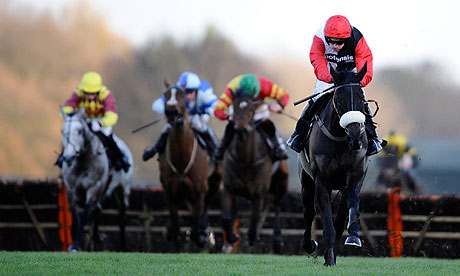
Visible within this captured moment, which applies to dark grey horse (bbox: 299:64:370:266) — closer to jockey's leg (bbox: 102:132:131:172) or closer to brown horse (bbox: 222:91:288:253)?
brown horse (bbox: 222:91:288:253)

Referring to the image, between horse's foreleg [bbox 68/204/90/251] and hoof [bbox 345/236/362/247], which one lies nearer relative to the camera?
hoof [bbox 345/236/362/247]

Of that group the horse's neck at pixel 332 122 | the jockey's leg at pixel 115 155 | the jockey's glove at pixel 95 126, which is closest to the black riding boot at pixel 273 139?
the jockey's leg at pixel 115 155

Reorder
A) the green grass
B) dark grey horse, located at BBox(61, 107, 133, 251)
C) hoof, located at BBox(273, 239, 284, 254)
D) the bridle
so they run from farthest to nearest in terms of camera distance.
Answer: hoof, located at BBox(273, 239, 284, 254)
dark grey horse, located at BBox(61, 107, 133, 251)
the bridle
the green grass

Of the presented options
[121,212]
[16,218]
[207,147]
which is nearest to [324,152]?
[207,147]

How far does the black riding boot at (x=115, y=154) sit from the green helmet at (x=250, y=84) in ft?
7.15

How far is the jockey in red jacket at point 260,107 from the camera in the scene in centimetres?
1478

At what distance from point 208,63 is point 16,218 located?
17280 mm

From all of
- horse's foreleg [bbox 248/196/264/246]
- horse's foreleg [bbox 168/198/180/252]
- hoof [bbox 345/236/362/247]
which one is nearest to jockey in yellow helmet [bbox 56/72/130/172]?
horse's foreleg [bbox 168/198/180/252]

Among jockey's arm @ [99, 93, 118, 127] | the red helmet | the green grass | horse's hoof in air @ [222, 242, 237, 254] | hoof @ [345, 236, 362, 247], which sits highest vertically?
the red helmet

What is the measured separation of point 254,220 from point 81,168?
2.61 m

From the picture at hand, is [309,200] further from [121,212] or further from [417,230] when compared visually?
[121,212]

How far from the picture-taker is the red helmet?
9125 mm

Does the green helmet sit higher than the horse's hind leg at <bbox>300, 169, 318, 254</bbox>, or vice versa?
the green helmet

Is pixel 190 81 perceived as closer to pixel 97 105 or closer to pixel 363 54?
pixel 97 105
